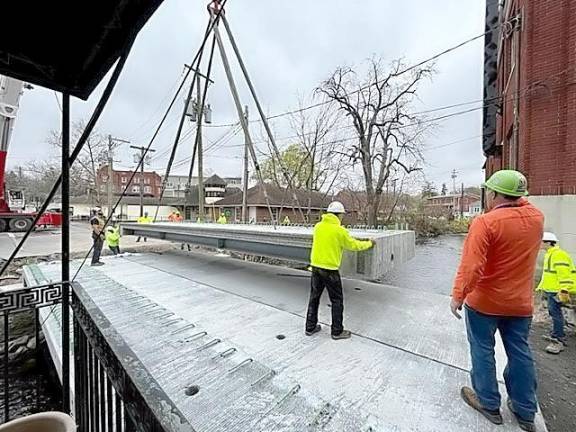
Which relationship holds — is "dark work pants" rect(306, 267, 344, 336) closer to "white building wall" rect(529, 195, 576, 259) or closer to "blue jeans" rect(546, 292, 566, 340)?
"blue jeans" rect(546, 292, 566, 340)

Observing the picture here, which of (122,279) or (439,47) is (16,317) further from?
(439,47)

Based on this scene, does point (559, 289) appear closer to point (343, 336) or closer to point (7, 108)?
point (343, 336)

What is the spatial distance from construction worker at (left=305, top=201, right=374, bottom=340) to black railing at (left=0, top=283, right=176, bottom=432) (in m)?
2.50

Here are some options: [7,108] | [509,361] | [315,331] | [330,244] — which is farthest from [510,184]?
[7,108]

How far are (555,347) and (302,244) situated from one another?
12.4 feet

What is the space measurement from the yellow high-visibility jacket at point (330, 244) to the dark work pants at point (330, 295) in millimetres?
94

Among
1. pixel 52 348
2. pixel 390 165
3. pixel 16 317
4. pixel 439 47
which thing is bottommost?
pixel 16 317

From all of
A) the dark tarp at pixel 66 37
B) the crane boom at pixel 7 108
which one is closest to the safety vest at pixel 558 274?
the dark tarp at pixel 66 37

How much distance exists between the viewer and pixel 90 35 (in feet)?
5.55

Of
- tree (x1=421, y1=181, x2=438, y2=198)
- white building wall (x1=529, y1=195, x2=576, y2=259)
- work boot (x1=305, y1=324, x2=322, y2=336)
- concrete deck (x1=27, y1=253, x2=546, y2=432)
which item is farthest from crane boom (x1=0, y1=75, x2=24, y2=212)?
tree (x1=421, y1=181, x2=438, y2=198)

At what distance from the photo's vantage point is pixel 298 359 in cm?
324

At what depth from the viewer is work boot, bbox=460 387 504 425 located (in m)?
2.29

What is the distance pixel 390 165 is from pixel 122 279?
16.8 meters

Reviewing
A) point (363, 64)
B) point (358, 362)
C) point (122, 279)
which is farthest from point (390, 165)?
point (358, 362)
